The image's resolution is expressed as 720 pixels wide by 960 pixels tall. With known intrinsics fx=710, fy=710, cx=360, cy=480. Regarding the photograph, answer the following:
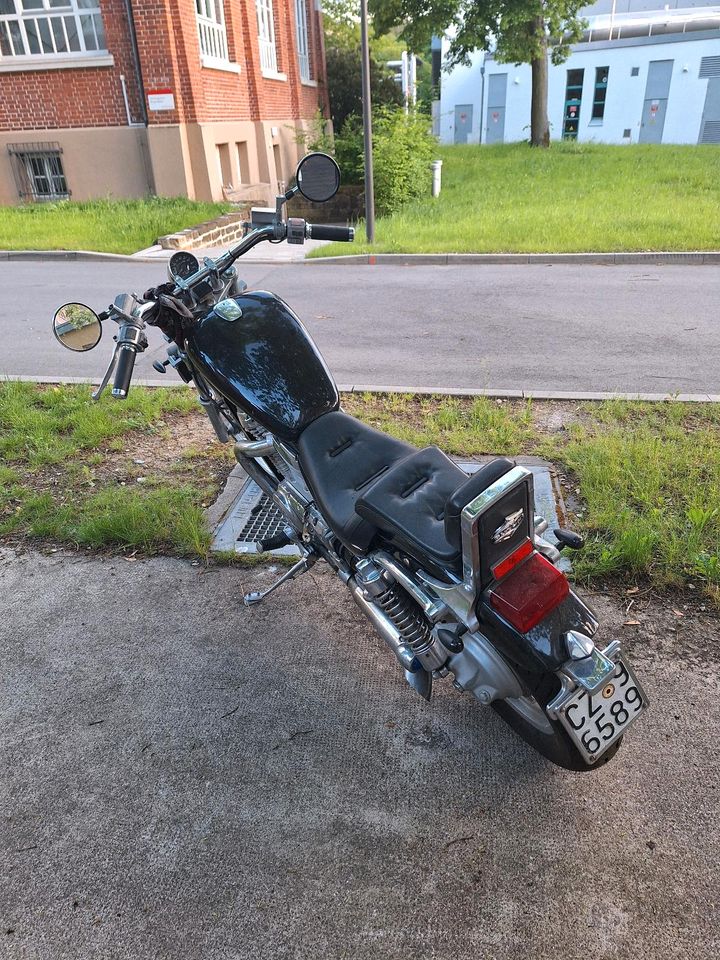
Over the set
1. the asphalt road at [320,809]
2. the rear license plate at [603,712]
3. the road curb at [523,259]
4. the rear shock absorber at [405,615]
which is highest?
the rear shock absorber at [405,615]

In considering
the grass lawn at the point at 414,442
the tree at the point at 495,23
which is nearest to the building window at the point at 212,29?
the tree at the point at 495,23

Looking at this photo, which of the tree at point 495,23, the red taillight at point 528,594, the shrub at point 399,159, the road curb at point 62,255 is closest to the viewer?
the red taillight at point 528,594

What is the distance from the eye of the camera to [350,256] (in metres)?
11.2

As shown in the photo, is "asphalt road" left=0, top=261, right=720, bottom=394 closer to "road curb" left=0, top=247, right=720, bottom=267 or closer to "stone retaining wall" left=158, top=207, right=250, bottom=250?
"road curb" left=0, top=247, right=720, bottom=267

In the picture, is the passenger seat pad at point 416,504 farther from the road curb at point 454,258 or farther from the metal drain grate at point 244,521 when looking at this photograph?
the road curb at point 454,258

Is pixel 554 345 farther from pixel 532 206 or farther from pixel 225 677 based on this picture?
pixel 532 206

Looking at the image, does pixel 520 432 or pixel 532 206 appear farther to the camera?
pixel 532 206

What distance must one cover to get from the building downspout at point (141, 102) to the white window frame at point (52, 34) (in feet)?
1.98

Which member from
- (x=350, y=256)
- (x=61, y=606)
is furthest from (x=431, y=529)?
(x=350, y=256)

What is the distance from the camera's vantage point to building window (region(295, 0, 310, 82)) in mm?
22562

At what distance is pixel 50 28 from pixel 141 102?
7.99ft

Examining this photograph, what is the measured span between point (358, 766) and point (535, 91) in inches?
978

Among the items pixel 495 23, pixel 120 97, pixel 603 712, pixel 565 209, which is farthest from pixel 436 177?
pixel 603 712

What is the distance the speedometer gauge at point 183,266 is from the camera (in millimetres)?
3043
